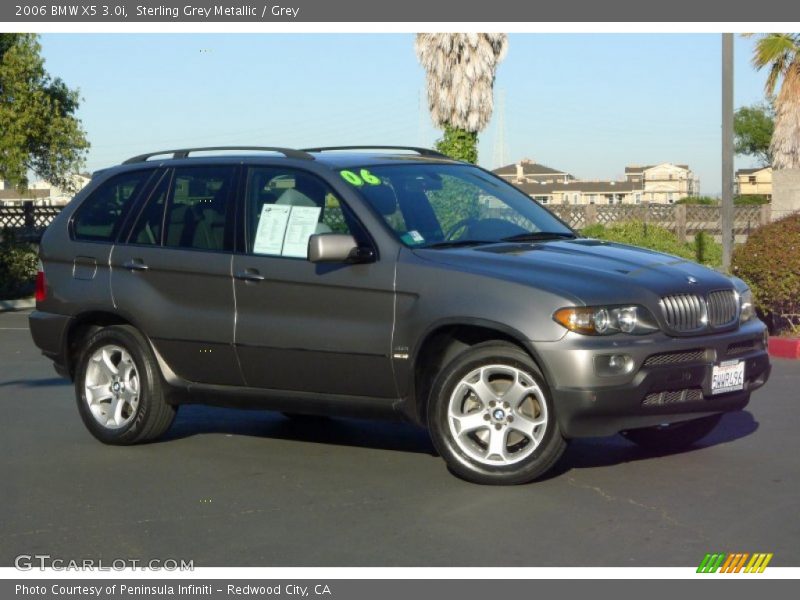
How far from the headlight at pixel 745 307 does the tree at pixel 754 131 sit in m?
80.2

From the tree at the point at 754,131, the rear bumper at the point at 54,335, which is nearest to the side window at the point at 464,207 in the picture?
the rear bumper at the point at 54,335

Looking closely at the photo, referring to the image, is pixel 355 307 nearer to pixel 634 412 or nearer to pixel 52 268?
pixel 634 412

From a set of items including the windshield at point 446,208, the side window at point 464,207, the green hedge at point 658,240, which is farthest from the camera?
the green hedge at point 658,240

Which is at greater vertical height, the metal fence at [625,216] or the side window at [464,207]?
the side window at [464,207]

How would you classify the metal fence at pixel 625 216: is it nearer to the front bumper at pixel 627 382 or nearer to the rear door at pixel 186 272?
the rear door at pixel 186 272

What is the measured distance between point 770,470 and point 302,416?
3502 millimetres

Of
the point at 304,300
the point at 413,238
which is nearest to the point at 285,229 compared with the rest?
the point at 304,300

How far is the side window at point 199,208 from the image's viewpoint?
8281 mm

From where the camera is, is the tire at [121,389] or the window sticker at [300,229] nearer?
the window sticker at [300,229]

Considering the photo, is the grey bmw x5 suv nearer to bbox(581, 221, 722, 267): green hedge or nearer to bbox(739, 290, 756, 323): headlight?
bbox(739, 290, 756, 323): headlight

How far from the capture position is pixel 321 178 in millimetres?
7910

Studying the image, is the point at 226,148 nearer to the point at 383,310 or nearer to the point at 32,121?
the point at 383,310

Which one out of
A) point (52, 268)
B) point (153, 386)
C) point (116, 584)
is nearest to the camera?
point (116, 584)

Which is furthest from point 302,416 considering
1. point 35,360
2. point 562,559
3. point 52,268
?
point 35,360
